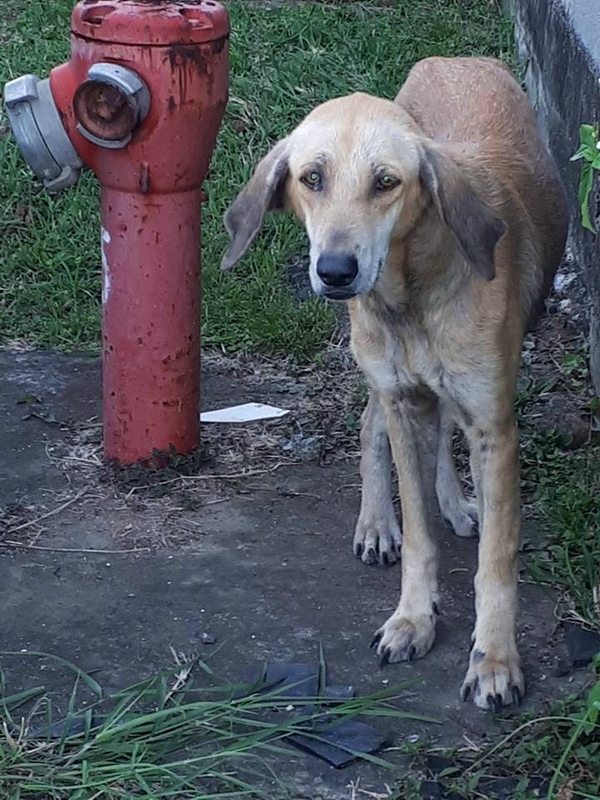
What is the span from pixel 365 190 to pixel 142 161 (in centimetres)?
115

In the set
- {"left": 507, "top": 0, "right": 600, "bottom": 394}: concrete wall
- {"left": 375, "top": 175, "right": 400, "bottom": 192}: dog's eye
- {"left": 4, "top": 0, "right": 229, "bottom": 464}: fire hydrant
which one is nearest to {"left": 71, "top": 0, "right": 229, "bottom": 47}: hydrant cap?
{"left": 4, "top": 0, "right": 229, "bottom": 464}: fire hydrant

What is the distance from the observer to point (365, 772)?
10.2 feet

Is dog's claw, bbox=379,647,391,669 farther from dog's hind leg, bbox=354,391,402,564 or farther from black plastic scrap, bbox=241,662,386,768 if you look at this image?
dog's hind leg, bbox=354,391,402,564

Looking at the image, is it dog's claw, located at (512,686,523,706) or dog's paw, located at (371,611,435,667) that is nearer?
dog's claw, located at (512,686,523,706)

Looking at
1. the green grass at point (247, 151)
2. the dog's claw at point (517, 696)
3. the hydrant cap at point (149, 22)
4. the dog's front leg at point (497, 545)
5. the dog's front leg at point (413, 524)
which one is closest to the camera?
the dog's claw at point (517, 696)

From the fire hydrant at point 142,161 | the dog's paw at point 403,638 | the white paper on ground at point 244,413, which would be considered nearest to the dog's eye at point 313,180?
the fire hydrant at point 142,161

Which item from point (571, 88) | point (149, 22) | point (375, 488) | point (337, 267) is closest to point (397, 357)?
point (337, 267)

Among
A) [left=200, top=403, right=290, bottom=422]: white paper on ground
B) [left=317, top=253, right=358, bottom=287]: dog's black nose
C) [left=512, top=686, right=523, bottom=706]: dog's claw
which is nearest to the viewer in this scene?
[left=317, top=253, right=358, bottom=287]: dog's black nose

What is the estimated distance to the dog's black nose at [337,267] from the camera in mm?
3137

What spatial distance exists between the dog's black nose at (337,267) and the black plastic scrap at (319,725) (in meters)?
1.01

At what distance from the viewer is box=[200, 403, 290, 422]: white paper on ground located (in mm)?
5004

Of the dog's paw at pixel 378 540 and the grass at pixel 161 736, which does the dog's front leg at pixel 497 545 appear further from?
the dog's paw at pixel 378 540

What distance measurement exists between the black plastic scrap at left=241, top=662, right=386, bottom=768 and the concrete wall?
6.44ft

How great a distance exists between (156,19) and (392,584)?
181 cm
